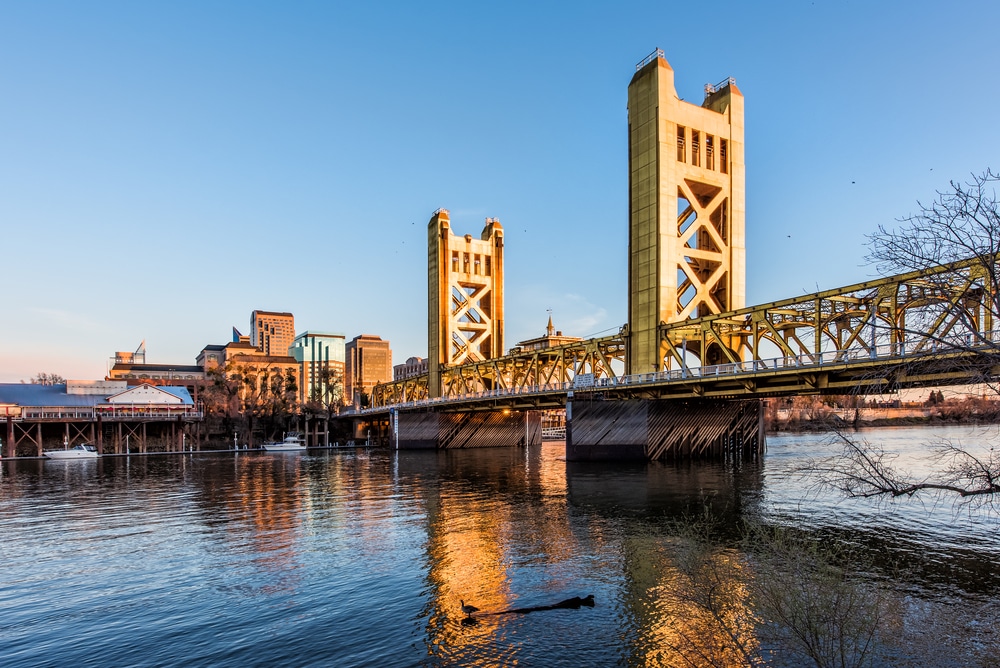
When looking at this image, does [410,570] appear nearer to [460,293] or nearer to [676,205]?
[676,205]

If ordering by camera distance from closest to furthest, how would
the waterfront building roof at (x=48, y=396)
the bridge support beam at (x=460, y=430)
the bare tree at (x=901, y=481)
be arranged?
the bare tree at (x=901, y=481), the waterfront building roof at (x=48, y=396), the bridge support beam at (x=460, y=430)

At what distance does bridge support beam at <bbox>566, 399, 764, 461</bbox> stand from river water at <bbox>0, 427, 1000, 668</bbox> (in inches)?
667

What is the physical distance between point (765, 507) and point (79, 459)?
3054 inches

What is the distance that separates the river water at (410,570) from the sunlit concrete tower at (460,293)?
63190 millimetres

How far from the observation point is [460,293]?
10838 cm

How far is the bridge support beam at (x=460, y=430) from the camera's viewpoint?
95812 mm

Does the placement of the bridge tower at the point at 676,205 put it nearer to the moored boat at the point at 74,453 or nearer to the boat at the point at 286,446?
the boat at the point at 286,446

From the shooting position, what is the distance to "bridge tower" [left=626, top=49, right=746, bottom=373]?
197 feet

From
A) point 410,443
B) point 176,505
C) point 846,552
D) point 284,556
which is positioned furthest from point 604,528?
point 410,443

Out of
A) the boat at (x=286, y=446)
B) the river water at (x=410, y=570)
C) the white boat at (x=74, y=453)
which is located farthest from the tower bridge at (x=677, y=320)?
the white boat at (x=74, y=453)

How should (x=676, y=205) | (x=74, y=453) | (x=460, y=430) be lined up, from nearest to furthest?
(x=676, y=205)
(x=74, y=453)
(x=460, y=430)

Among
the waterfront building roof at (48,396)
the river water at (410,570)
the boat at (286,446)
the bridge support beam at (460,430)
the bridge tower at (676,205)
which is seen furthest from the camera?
the boat at (286,446)

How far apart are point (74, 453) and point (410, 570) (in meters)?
75.8

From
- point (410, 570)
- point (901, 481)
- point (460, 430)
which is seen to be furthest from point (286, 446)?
point (901, 481)
